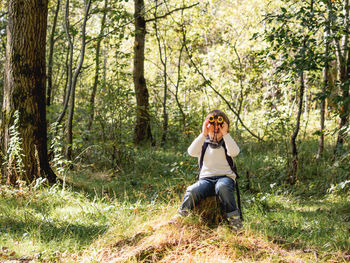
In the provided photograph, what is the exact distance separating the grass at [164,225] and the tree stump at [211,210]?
0.27 feet

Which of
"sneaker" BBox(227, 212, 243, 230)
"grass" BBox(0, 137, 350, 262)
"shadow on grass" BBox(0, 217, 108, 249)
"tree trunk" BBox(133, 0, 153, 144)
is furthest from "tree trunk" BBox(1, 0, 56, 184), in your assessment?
"tree trunk" BBox(133, 0, 153, 144)

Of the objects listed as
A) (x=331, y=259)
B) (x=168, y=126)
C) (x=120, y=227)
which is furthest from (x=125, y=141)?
(x=331, y=259)

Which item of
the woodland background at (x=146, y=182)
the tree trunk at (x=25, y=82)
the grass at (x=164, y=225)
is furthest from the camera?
the tree trunk at (x=25, y=82)

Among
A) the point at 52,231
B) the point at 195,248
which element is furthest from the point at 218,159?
the point at 52,231

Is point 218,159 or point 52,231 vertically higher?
point 218,159

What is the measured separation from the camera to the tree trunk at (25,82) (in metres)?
5.74

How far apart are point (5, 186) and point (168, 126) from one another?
690 cm

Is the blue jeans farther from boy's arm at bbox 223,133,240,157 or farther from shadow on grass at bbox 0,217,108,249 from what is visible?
shadow on grass at bbox 0,217,108,249

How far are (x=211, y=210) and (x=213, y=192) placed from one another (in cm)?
21

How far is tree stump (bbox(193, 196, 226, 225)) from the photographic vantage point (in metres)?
3.88

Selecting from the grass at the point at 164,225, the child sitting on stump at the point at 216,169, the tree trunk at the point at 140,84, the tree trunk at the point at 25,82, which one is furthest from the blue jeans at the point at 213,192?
the tree trunk at the point at 140,84

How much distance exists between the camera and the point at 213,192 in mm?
3906

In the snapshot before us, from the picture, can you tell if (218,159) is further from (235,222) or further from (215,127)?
(235,222)

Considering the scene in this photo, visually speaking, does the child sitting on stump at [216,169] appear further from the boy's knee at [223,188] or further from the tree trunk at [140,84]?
the tree trunk at [140,84]
